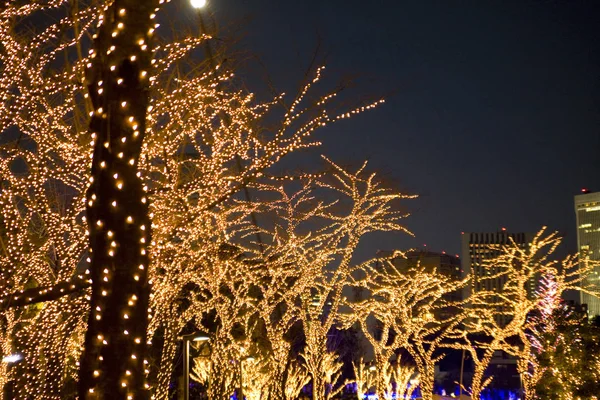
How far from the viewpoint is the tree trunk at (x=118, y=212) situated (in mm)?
3809

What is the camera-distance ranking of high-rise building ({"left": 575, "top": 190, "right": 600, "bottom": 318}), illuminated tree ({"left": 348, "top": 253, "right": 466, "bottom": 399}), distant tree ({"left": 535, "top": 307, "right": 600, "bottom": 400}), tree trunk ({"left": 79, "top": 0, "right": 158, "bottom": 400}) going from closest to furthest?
tree trunk ({"left": 79, "top": 0, "right": 158, "bottom": 400})
illuminated tree ({"left": 348, "top": 253, "right": 466, "bottom": 399})
distant tree ({"left": 535, "top": 307, "right": 600, "bottom": 400})
high-rise building ({"left": 575, "top": 190, "right": 600, "bottom": 318})

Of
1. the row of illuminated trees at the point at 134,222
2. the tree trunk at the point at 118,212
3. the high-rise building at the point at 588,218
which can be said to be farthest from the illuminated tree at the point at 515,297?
the high-rise building at the point at 588,218

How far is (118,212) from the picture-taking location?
3.98 metres

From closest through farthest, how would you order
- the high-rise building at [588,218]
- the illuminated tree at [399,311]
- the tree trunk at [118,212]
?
the tree trunk at [118,212] < the illuminated tree at [399,311] < the high-rise building at [588,218]

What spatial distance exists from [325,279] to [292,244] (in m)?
1.90

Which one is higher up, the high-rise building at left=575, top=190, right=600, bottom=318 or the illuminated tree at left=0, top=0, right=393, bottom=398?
the high-rise building at left=575, top=190, right=600, bottom=318

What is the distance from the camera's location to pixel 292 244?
387 inches

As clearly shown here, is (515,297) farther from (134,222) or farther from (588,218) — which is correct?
(588,218)

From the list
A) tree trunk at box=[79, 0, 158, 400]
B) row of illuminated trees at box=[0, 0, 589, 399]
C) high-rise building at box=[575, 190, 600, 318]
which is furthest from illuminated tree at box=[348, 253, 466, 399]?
high-rise building at box=[575, 190, 600, 318]

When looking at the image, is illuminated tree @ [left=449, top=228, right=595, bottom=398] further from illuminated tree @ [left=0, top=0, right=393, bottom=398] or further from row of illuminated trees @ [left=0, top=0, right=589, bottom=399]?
illuminated tree @ [left=0, top=0, right=393, bottom=398]

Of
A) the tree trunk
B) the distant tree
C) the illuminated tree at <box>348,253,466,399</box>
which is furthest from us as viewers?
the distant tree

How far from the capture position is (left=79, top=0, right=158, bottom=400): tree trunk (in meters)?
3.81

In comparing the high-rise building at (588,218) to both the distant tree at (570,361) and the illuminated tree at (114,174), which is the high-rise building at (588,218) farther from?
the illuminated tree at (114,174)

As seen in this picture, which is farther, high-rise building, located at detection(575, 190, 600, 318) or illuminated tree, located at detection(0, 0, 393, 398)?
high-rise building, located at detection(575, 190, 600, 318)
